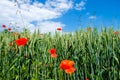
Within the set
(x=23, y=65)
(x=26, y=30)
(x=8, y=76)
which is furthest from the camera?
(x=26, y=30)

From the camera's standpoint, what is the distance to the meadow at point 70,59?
3469mm

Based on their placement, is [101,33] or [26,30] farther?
[26,30]

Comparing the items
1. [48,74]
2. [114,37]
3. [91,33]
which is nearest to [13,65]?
[48,74]

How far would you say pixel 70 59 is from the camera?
358 centimetres

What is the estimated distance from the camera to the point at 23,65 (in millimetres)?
3633

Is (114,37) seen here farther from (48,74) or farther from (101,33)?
(48,74)

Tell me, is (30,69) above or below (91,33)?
below

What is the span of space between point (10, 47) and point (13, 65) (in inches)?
23.2

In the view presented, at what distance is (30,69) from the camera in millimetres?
3705

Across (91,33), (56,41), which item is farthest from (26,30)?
(91,33)

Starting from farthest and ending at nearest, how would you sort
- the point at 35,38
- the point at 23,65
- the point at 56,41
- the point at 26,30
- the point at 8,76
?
the point at 26,30 → the point at 56,41 → the point at 35,38 → the point at 23,65 → the point at 8,76

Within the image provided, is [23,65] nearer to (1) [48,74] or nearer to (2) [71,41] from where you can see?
(1) [48,74]

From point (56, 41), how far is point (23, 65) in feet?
2.77

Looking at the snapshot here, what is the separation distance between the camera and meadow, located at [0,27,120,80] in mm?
3469
